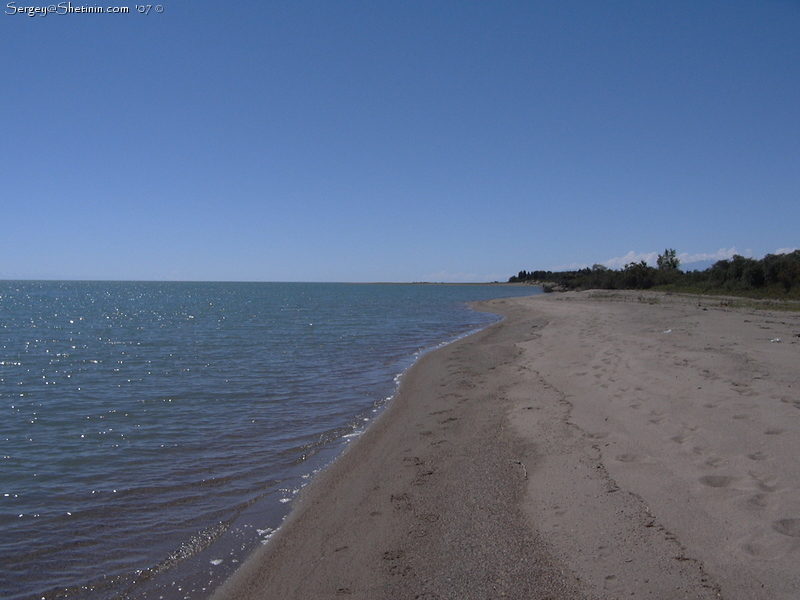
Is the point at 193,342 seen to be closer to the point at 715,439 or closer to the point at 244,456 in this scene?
the point at 244,456

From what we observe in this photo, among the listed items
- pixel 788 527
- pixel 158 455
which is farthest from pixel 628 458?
pixel 158 455

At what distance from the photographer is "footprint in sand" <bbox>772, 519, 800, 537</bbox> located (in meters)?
4.34

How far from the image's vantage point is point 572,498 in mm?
5820

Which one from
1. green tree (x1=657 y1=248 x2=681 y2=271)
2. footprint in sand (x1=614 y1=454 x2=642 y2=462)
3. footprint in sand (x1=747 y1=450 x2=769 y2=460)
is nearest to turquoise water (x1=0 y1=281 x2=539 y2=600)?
footprint in sand (x1=614 y1=454 x2=642 y2=462)

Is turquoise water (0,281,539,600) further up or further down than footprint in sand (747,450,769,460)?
further down

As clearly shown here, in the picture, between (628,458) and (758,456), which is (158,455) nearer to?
(628,458)

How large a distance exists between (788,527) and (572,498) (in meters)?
1.99

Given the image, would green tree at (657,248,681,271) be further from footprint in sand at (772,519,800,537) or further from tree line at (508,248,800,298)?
footprint in sand at (772,519,800,537)

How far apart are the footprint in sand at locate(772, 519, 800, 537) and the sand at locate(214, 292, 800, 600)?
0.04ft

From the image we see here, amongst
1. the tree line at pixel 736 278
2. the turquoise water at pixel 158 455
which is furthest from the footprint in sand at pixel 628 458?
the tree line at pixel 736 278

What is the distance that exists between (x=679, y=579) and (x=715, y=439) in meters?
3.31

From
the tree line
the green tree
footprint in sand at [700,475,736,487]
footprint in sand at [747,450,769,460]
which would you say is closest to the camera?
footprint in sand at [700,475,736,487]

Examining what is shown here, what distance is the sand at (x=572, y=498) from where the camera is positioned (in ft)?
14.2

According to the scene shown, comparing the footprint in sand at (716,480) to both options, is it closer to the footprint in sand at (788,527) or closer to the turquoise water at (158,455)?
the footprint in sand at (788,527)
